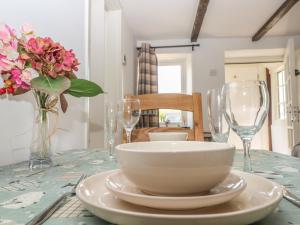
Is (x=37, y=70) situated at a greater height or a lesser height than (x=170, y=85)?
lesser

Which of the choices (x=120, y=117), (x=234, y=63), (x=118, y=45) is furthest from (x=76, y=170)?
(x=234, y=63)

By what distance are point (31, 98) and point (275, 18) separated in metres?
3.12

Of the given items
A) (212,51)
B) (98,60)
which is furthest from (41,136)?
(212,51)

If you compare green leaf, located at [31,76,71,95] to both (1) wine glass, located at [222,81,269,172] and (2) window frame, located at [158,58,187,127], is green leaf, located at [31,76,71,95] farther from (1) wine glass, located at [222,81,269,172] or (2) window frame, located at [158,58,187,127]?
(2) window frame, located at [158,58,187,127]

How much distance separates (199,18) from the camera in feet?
9.75

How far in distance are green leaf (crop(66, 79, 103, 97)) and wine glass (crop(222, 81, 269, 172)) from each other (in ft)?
1.30

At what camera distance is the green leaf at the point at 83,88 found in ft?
2.45

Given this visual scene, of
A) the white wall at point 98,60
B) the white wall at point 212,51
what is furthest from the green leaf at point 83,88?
the white wall at point 212,51

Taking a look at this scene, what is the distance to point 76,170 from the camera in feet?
2.11

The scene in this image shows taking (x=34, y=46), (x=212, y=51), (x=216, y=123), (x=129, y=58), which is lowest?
(x=216, y=123)

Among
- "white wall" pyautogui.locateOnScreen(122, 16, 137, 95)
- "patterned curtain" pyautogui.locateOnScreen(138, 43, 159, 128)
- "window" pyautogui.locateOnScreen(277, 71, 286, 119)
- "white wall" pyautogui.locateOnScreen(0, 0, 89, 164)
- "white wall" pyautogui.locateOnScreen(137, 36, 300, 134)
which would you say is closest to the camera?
"white wall" pyautogui.locateOnScreen(0, 0, 89, 164)

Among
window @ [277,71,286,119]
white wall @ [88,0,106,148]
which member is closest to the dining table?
white wall @ [88,0,106,148]

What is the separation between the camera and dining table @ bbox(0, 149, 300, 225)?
288mm

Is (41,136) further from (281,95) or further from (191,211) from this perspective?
(281,95)
